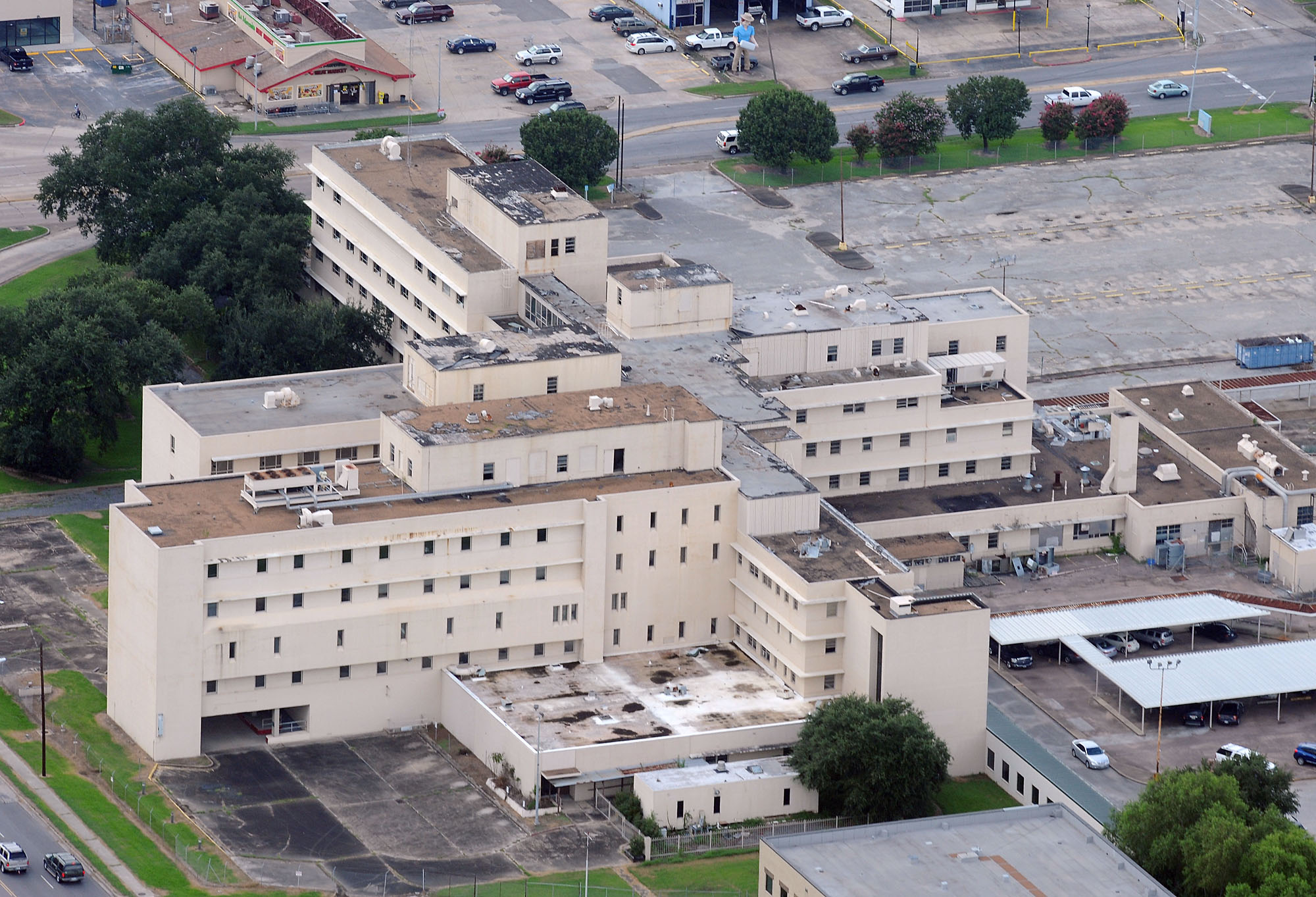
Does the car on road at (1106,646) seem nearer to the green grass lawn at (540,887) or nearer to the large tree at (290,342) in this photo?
the green grass lawn at (540,887)

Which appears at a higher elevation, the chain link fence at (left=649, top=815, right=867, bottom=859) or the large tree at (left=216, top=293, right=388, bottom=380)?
the large tree at (left=216, top=293, right=388, bottom=380)

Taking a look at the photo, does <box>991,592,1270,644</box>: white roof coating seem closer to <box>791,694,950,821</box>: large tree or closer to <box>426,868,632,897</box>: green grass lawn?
<box>791,694,950,821</box>: large tree

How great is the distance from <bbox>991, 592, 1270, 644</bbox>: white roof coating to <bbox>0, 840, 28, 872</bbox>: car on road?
178 ft

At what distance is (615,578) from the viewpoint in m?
156

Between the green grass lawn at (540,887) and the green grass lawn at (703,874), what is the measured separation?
4.62 ft

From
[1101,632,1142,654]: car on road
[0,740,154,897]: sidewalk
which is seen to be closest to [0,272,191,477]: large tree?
[0,740,154,897]: sidewalk

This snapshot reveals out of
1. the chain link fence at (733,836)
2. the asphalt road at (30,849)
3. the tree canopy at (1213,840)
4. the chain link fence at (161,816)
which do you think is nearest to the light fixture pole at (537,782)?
the chain link fence at (733,836)

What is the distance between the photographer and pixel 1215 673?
514 feet

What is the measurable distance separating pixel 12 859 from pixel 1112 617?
6234 cm

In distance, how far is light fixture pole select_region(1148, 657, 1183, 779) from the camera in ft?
496

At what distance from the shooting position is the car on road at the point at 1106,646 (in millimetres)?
162125

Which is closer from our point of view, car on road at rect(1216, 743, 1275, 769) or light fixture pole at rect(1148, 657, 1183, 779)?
car on road at rect(1216, 743, 1275, 769)

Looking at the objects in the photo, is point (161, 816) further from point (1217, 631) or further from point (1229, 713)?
point (1217, 631)

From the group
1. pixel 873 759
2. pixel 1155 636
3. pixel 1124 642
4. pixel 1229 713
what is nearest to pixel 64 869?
pixel 873 759
